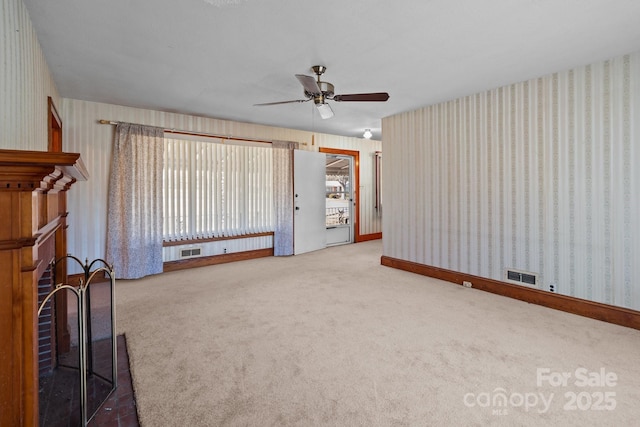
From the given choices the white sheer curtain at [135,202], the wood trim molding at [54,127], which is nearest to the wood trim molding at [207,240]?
the white sheer curtain at [135,202]

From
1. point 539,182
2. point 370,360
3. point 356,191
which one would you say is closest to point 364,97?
point 539,182

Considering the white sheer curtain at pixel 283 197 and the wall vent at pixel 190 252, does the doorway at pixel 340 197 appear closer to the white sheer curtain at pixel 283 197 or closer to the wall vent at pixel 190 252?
the white sheer curtain at pixel 283 197

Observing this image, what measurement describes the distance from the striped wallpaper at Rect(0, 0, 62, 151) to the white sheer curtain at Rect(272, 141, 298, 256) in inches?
126

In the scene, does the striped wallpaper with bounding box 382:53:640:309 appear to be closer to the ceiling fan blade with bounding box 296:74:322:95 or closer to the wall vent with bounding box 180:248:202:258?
the ceiling fan blade with bounding box 296:74:322:95

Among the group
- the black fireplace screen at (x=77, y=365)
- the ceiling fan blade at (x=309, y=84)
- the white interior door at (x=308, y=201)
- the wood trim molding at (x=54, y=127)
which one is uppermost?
the ceiling fan blade at (x=309, y=84)

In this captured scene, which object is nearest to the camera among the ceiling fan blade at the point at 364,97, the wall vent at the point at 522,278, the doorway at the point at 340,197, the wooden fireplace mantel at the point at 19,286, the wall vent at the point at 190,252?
the wooden fireplace mantel at the point at 19,286

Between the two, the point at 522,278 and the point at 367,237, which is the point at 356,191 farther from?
the point at 522,278

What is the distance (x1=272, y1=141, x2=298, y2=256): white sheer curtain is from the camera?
5.34 metres

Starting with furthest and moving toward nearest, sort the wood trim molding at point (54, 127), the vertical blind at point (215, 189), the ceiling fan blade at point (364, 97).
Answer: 1. the vertical blind at point (215, 189)
2. the wood trim molding at point (54, 127)
3. the ceiling fan blade at point (364, 97)

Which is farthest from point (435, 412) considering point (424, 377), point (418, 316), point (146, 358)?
point (146, 358)

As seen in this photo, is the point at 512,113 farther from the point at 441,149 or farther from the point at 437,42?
the point at 437,42

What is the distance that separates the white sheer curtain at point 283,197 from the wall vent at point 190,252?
1.32 meters

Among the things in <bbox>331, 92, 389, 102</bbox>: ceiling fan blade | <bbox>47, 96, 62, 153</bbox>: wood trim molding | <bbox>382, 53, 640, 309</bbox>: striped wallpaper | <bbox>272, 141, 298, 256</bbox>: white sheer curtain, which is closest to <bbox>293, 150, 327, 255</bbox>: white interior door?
<bbox>272, 141, 298, 256</bbox>: white sheer curtain

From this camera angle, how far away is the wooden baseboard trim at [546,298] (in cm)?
258
